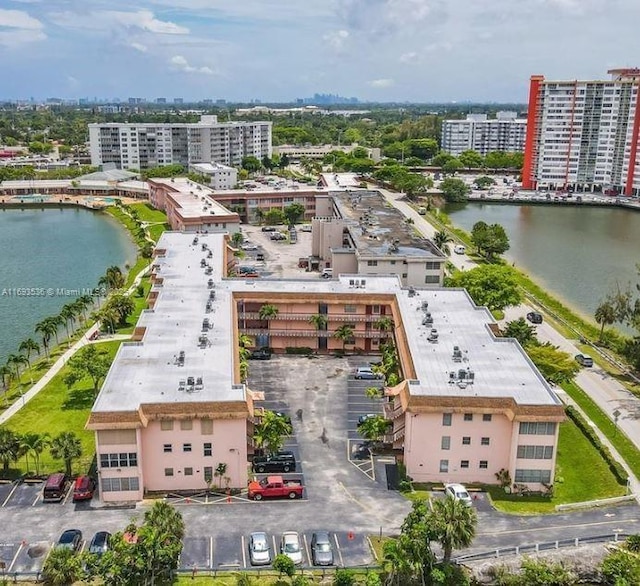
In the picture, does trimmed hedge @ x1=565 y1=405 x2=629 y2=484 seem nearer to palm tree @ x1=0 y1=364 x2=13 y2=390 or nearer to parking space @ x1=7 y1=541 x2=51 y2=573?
parking space @ x1=7 y1=541 x2=51 y2=573

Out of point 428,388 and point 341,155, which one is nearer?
point 428,388

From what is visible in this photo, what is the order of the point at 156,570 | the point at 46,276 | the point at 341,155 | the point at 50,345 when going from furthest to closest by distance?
the point at 341,155 < the point at 46,276 < the point at 50,345 < the point at 156,570

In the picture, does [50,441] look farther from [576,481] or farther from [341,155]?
[341,155]

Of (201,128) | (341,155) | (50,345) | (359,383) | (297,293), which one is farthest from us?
(341,155)

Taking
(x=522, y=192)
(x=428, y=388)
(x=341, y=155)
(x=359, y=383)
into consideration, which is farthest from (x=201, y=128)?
(x=428, y=388)

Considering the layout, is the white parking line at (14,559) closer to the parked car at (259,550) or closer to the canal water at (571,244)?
the parked car at (259,550)

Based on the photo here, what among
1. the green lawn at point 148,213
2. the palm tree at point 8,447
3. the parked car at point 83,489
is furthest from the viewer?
the green lawn at point 148,213

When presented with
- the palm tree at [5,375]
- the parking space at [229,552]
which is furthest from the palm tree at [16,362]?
the parking space at [229,552]

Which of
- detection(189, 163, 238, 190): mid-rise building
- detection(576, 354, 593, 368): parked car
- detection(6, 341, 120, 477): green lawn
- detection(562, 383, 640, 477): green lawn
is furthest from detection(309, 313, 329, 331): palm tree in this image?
detection(189, 163, 238, 190): mid-rise building
